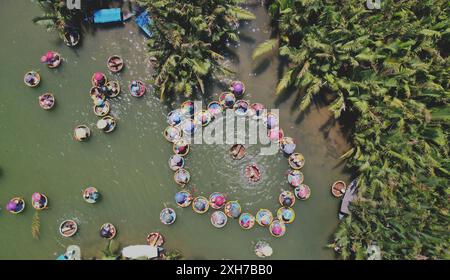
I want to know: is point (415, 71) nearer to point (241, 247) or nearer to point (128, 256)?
point (241, 247)

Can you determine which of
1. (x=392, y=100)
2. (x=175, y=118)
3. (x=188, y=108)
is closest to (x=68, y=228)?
(x=175, y=118)

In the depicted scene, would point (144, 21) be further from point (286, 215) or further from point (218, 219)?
point (286, 215)

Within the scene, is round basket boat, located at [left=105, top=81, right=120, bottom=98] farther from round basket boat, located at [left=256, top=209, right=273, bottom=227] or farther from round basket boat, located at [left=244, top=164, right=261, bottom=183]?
round basket boat, located at [left=256, top=209, right=273, bottom=227]

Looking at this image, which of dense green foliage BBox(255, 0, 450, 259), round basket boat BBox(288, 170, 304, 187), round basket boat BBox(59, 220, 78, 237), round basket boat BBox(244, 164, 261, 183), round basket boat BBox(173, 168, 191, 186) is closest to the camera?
dense green foliage BBox(255, 0, 450, 259)

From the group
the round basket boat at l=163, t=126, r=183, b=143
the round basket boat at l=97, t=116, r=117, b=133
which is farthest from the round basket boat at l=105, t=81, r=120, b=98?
the round basket boat at l=163, t=126, r=183, b=143

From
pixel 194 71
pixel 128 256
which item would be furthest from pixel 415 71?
pixel 128 256

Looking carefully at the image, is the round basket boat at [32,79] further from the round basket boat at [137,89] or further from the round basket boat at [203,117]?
the round basket boat at [203,117]
